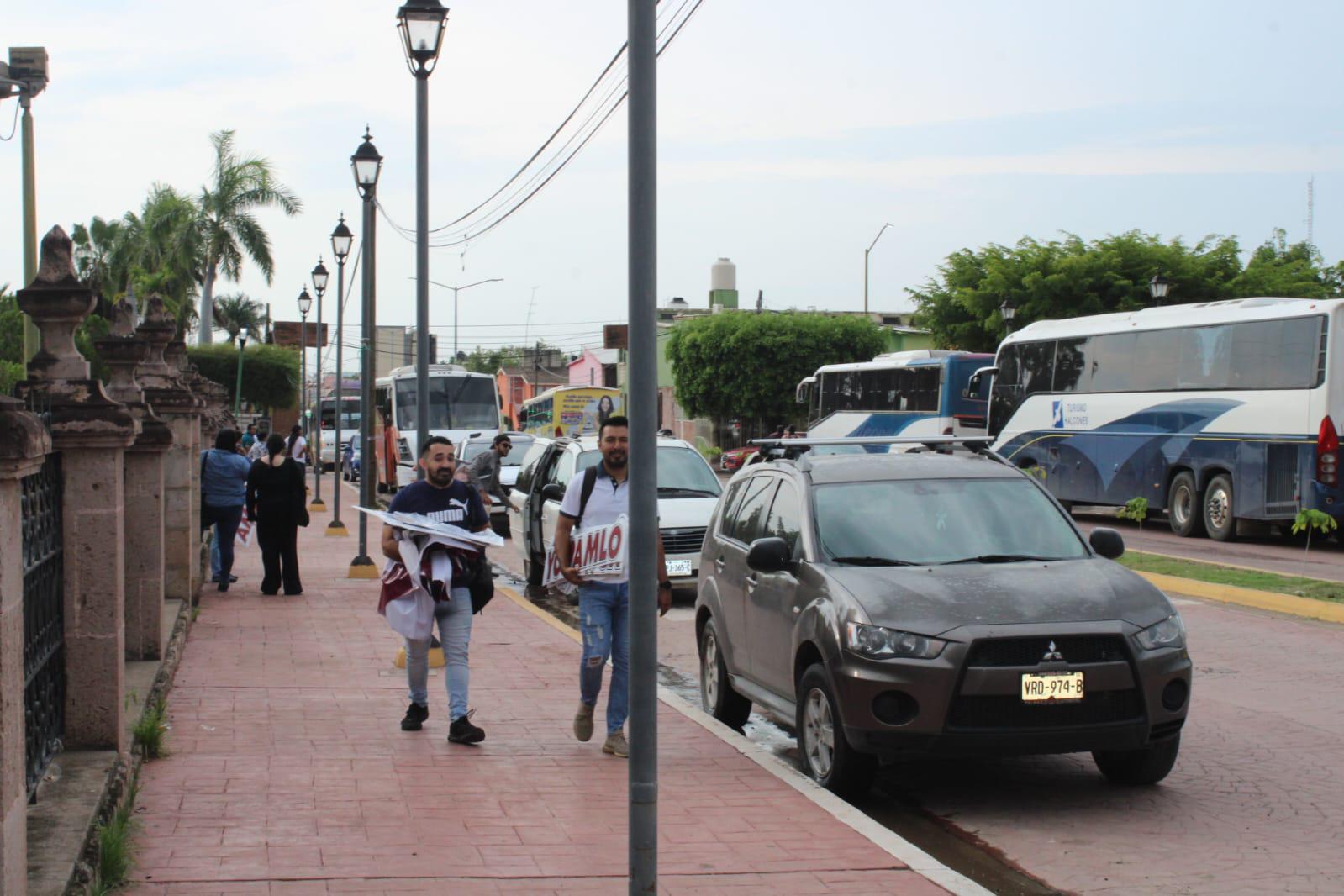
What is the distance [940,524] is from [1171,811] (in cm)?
189

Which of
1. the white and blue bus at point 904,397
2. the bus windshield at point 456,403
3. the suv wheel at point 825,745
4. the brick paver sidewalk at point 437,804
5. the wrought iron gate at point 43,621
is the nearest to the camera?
the wrought iron gate at point 43,621

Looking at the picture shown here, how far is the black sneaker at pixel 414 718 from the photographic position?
8.73 metres

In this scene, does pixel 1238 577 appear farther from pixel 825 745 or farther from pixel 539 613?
pixel 825 745

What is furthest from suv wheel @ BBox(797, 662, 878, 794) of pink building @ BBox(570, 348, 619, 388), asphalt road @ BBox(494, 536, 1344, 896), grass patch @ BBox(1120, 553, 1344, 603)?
pink building @ BBox(570, 348, 619, 388)

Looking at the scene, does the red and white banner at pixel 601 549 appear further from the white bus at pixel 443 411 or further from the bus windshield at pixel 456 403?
the bus windshield at pixel 456 403

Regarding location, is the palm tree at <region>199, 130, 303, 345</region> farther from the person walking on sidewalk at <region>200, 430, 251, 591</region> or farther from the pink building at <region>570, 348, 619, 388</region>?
the person walking on sidewalk at <region>200, 430, 251, 591</region>

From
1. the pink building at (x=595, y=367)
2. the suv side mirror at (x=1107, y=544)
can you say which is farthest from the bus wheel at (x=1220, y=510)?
the pink building at (x=595, y=367)

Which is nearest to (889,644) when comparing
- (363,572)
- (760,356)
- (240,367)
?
(363,572)

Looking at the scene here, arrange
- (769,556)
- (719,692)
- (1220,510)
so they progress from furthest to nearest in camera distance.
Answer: (1220,510), (719,692), (769,556)

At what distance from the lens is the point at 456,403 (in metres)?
41.4

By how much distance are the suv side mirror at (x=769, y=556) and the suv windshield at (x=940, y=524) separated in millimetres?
218

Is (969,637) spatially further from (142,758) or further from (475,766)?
(142,758)

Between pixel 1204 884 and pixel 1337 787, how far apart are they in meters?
2.09

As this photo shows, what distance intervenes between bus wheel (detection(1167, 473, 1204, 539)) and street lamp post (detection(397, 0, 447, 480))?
1515 cm
